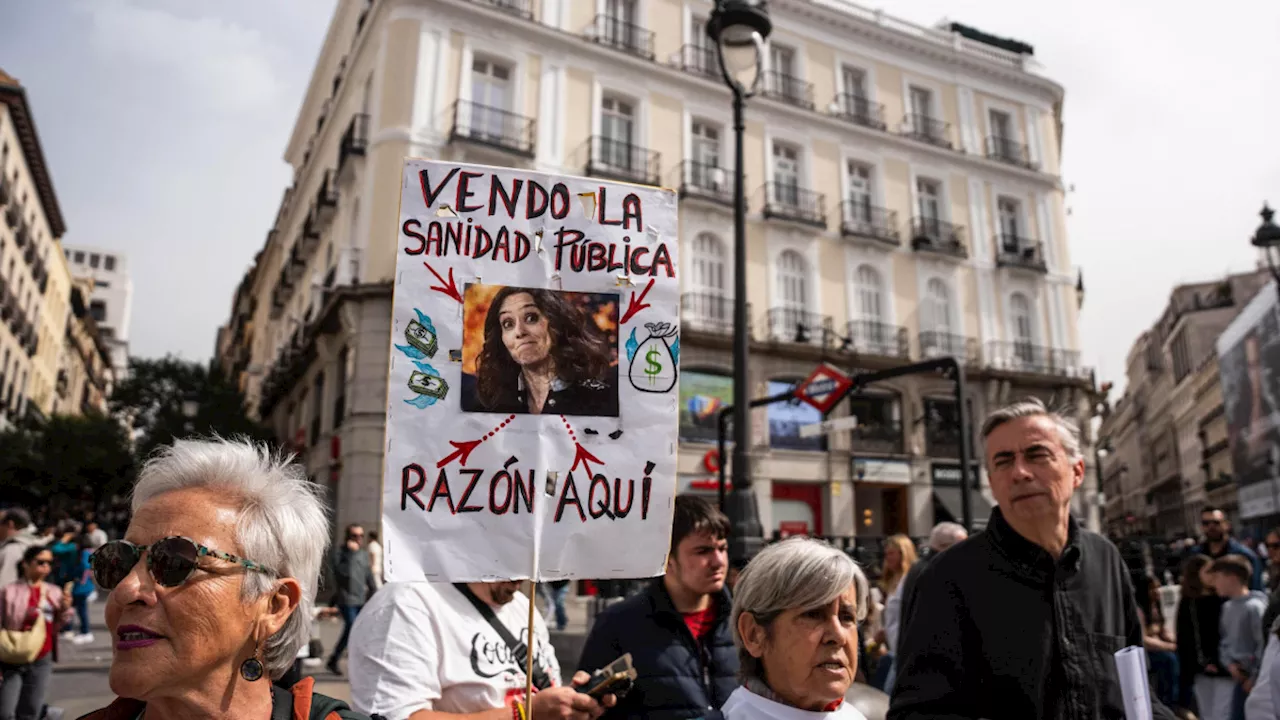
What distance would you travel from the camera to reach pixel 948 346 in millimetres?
24047

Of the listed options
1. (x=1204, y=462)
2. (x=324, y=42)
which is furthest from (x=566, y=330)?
(x=1204, y=462)

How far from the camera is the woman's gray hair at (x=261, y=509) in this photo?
1744mm

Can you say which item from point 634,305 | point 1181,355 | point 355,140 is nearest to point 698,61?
point 355,140

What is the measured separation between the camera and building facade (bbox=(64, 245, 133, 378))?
274 ft

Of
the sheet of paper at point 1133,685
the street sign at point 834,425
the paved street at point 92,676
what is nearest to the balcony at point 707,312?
the street sign at point 834,425

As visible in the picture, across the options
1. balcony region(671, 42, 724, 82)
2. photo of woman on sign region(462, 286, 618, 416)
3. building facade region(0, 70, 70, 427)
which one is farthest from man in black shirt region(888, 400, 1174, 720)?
building facade region(0, 70, 70, 427)

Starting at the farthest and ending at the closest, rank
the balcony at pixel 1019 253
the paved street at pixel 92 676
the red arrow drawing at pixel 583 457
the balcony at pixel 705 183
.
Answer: the balcony at pixel 1019 253, the balcony at pixel 705 183, the paved street at pixel 92 676, the red arrow drawing at pixel 583 457

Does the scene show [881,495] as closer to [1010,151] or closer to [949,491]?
[949,491]

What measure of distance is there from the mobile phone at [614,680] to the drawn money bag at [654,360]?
855mm

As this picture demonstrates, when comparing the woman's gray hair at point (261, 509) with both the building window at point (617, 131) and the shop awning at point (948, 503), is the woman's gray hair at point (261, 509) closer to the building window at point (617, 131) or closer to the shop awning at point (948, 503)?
the building window at point (617, 131)

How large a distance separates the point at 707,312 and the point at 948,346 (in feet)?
25.5

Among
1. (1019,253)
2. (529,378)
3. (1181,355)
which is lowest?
(529,378)

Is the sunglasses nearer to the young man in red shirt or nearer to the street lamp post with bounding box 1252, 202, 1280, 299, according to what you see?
the young man in red shirt

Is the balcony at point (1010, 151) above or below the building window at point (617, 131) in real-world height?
above
